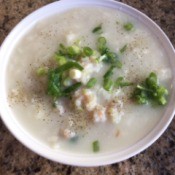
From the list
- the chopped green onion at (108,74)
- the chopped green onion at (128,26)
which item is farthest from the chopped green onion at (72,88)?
the chopped green onion at (128,26)

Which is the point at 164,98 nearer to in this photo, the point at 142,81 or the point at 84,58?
the point at 142,81

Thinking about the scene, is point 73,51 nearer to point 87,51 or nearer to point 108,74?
point 87,51

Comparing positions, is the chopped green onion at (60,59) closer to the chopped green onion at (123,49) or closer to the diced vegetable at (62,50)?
the diced vegetable at (62,50)

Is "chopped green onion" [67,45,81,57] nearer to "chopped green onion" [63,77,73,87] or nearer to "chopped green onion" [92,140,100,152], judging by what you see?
"chopped green onion" [63,77,73,87]

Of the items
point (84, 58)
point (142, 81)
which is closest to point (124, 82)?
point (142, 81)

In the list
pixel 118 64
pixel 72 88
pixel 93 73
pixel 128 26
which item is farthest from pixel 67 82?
pixel 128 26
